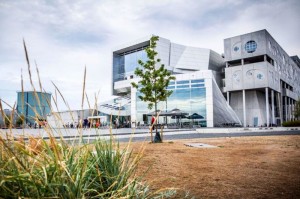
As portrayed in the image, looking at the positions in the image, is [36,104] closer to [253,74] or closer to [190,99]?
[190,99]

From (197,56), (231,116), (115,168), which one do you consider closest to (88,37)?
(115,168)

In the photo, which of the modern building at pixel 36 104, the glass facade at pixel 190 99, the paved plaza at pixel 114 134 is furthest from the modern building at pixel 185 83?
the modern building at pixel 36 104

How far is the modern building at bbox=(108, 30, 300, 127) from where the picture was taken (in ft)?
154

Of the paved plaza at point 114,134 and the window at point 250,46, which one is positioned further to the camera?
the window at point 250,46

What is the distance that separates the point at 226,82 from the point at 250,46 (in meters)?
8.59

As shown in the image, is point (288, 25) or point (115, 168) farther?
point (288, 25)

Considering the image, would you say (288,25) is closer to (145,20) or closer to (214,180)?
(145,20)

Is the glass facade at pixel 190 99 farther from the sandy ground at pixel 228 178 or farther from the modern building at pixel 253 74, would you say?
the sandy ground at pixel 228 178

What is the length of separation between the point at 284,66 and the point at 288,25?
65.9 metres

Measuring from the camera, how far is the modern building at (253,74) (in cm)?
4841

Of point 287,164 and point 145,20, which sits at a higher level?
point 145,20

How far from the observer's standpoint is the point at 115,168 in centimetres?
247

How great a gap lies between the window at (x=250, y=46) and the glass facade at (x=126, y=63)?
26.1 m

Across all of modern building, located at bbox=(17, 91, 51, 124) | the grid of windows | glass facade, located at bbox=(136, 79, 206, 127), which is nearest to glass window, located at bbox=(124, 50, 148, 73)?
the grid of windows
